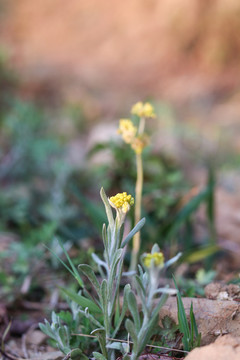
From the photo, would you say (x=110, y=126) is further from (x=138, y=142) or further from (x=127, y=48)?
(x=127, y=48)

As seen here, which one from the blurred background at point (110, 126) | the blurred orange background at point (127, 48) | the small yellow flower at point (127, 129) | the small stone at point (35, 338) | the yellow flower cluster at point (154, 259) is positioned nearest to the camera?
the yellow flower cluster at point (154, 259)

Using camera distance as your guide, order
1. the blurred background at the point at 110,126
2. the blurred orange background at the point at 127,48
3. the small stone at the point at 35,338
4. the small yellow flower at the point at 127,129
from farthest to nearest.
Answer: the blurred orange background at the point at 127,48 → the blurred background at the point at 110,126 → the small yellow flower at the point at 127,129 → the small stone at the point at 35,338

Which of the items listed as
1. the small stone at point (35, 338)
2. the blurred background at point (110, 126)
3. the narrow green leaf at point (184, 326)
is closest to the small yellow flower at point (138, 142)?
the blurred background at point (110, 126)

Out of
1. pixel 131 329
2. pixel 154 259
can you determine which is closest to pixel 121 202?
pixel 154 259

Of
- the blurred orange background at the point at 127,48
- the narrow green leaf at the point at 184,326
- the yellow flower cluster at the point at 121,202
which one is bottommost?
the narrow green leaf at the point at 184,326

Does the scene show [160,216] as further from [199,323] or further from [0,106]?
[0,106]

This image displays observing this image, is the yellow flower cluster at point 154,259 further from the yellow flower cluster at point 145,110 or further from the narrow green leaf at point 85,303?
the yellow flower cluster at point 145,110

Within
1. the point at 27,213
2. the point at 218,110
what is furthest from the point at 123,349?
the point at 218,110

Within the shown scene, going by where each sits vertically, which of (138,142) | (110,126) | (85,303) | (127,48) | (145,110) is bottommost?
(85,303)
